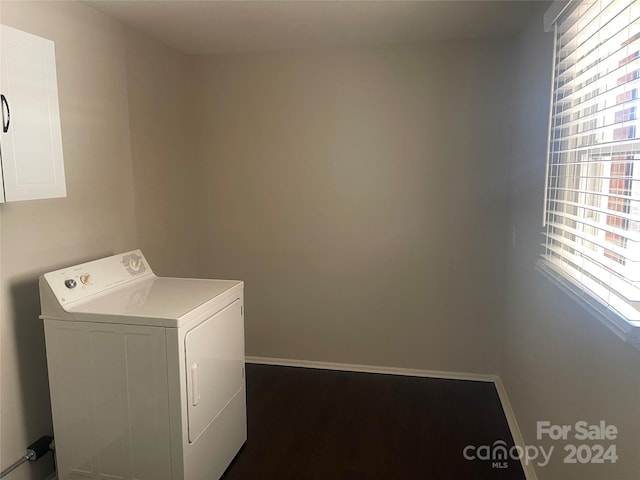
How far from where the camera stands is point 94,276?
2.24 m

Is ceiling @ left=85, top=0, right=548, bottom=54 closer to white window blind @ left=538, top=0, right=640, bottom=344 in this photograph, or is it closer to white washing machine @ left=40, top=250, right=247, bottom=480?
white window blind @ left=538, top=0, right=640, bottom=344

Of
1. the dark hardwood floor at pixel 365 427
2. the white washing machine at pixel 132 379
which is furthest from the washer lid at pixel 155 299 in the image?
the dark hardwood floor at pixel 365 427

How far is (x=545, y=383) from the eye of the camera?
2.07 m

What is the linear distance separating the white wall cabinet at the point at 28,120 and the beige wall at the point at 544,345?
2.11 metres

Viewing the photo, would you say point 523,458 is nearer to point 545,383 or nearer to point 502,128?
point 545,383

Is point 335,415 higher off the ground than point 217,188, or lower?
lower

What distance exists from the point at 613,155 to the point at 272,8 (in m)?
1.80

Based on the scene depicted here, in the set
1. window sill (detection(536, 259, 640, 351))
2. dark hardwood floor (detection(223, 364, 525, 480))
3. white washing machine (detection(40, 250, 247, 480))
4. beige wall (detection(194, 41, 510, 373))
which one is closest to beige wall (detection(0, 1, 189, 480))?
white washing machine (detection(40, 250, 247, 480))

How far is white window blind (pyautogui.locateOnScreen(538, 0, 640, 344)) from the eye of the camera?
1326 mm

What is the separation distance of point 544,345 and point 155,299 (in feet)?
5.85

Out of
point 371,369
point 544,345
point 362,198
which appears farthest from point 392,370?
point 544,345

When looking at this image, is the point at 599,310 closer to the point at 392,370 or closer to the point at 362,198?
the point at 362,198

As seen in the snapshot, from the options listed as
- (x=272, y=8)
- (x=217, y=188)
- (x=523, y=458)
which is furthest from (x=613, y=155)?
(x=217, y=188)

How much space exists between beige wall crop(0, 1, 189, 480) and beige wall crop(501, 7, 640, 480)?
2270 millimetres
